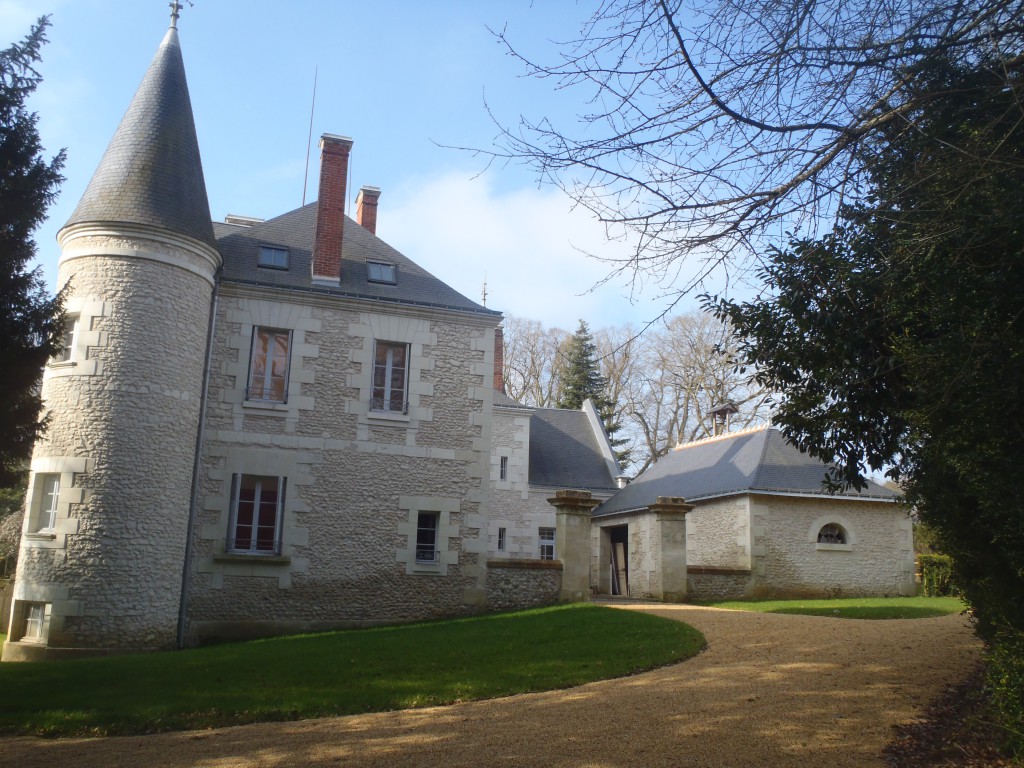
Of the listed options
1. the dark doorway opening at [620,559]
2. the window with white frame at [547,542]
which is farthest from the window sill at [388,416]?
the window with white frame at [547,542]

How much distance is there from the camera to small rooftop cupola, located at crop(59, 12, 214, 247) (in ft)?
41.8

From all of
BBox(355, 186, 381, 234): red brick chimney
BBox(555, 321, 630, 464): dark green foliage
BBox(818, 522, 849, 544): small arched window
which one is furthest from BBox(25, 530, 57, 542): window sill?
BBox(555, 321, 630, 464): dark green foliage

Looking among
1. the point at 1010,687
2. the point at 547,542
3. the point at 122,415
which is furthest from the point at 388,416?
the point at 1010,687

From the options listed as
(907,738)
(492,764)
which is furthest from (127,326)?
(907,738)

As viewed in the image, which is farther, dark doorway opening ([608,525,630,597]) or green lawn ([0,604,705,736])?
dark doorway opening ([608,525,630,597])

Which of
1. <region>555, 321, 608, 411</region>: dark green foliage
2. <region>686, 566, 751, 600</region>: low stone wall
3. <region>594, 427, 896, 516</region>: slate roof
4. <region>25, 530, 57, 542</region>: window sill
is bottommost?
<region>686, 566, 751, 600</region>: low stone wall

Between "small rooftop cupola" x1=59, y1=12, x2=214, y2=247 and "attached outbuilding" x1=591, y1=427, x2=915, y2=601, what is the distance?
998 centimetres

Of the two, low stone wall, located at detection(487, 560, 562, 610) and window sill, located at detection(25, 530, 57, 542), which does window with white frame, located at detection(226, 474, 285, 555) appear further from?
low stone wall, located at detection(487, 560, 562, 610)

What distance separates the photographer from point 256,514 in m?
13.8

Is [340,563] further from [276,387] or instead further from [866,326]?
[866,326]

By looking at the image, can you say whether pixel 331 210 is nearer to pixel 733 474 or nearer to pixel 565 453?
pixel 733 474

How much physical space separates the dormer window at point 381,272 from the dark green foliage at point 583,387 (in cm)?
1731

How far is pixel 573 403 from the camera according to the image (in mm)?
33500

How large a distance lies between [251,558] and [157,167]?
6317 millimetres
